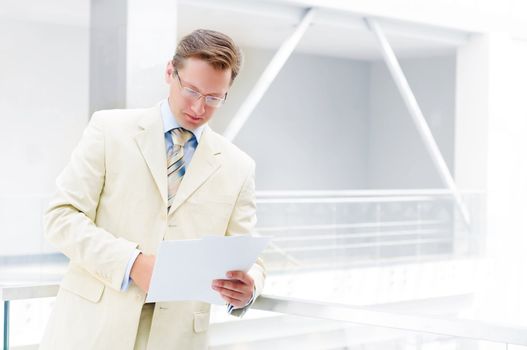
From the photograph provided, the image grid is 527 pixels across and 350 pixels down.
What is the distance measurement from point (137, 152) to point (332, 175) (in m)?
5.46

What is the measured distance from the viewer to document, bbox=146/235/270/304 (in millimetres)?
997

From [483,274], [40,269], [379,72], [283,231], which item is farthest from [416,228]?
[40,269]

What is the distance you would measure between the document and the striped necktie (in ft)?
0.42

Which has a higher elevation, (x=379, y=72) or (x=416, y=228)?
(x=379, y=72)

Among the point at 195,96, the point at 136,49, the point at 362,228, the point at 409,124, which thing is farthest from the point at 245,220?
the point at 409,124

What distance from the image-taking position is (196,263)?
1037 millimetres

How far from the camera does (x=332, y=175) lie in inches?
257

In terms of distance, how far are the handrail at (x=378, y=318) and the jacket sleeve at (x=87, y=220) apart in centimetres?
29

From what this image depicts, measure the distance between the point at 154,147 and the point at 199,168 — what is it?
0.07 meters

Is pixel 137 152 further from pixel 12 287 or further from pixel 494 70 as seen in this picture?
pixel 494 70

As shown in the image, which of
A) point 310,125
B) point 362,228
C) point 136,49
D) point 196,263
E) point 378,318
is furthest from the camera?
point 310,125

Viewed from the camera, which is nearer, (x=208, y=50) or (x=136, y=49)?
(x=208, y=50)

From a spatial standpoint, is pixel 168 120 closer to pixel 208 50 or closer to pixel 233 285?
pixel 208 50

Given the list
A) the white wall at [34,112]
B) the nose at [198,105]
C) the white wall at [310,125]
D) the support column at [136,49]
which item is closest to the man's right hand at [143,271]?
the nose at [198,105]
